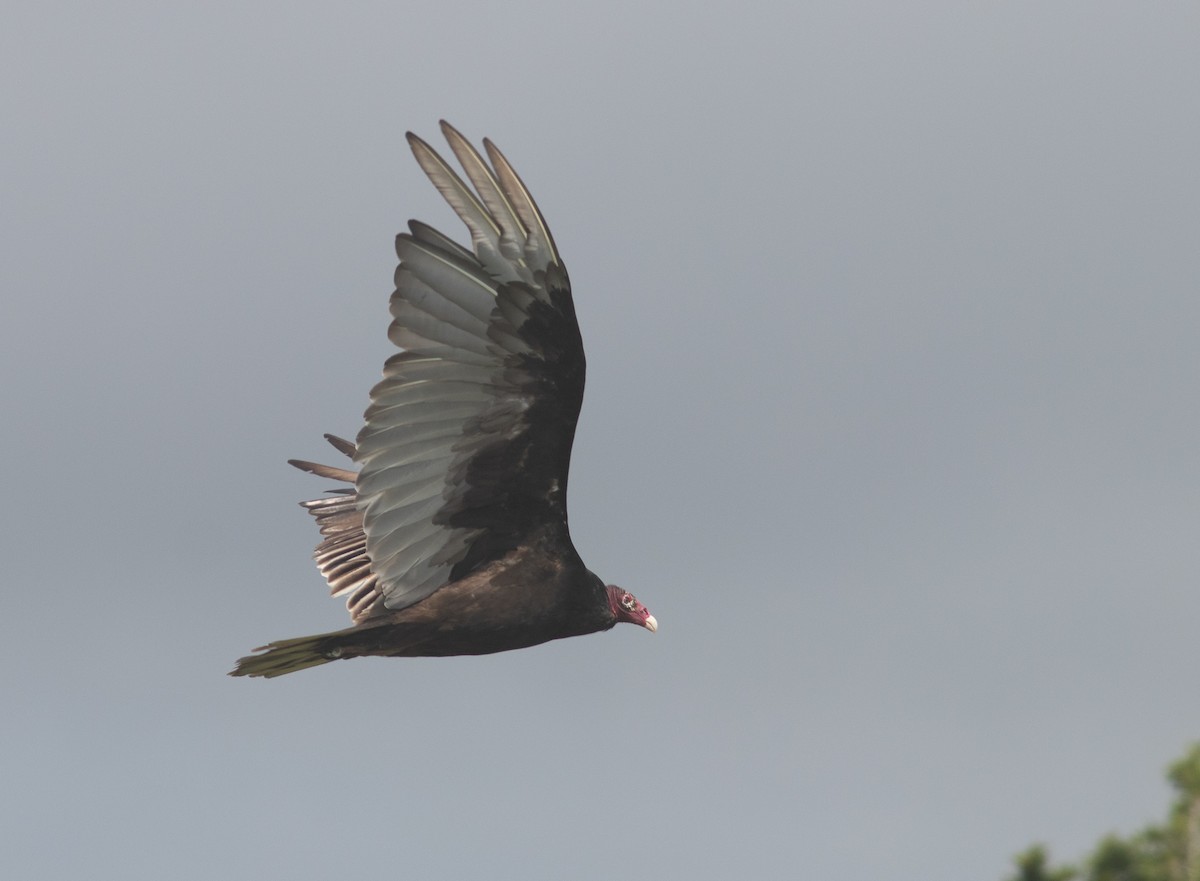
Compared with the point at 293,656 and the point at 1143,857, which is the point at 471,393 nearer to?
the point at 293,656

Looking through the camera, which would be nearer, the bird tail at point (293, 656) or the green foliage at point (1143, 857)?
the green foliage at point (1143, 857)

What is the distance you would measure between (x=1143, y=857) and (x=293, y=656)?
617 centimetres

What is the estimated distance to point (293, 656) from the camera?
8812 millimetres

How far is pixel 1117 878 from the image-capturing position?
331cm

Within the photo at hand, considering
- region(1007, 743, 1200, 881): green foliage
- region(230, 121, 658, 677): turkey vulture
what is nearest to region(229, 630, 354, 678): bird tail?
region(230, 121, 658, 677): turkey vulture

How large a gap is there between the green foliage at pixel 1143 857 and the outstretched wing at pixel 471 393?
16.4 feet

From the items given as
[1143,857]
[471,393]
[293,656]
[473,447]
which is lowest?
[1143,857]

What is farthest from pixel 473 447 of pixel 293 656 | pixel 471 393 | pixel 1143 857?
pixel 1143 857

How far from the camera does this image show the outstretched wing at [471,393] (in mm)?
8062

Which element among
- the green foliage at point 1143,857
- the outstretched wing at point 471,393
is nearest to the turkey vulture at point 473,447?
the outstretched wing at point 471,393

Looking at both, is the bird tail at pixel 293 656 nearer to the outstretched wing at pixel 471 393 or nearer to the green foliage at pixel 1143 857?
the outstretched wing at pixel 471 393

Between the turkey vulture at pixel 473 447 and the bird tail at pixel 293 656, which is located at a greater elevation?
the turkey vulture at pixel 473 447

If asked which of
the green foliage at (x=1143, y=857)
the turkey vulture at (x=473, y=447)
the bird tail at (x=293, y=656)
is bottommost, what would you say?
the green foliage at (x=1143, y=857)

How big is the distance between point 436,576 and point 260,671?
1.13m
